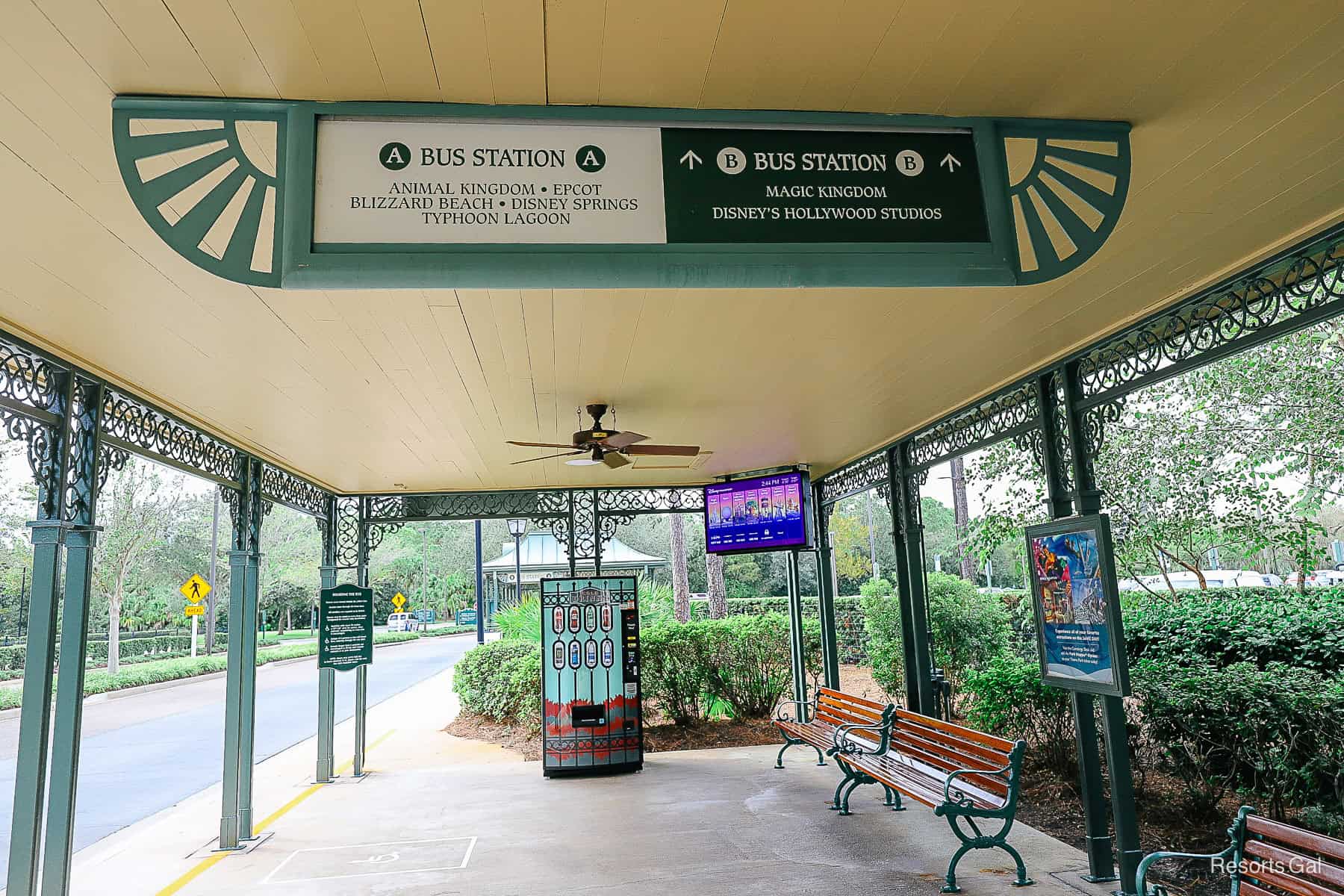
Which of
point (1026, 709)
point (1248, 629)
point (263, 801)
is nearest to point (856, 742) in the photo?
point (1026, 709)

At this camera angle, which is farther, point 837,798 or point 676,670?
point 676,670

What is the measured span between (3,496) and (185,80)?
2152 centimetres

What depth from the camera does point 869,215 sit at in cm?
195

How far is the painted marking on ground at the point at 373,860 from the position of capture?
216 inches

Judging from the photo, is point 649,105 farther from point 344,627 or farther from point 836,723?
point 344,627

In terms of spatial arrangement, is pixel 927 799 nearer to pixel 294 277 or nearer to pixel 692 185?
pixel 692 185

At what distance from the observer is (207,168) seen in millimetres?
2082

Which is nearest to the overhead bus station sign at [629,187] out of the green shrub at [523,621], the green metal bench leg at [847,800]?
the green metal bench leg at [847,800]

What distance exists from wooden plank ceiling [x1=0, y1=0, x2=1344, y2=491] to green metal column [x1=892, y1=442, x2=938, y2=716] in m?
1.84

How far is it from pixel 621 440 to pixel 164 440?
287 centimetres

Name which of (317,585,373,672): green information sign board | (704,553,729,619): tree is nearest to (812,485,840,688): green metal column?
(317,585,373,672): green information sign board

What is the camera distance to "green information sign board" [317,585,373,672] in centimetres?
802

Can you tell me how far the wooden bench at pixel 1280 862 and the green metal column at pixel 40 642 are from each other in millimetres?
4895

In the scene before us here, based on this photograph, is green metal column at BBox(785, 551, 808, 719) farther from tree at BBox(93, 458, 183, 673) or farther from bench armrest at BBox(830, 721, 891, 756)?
→ tree at BBox(93, 458, 183, 673)
